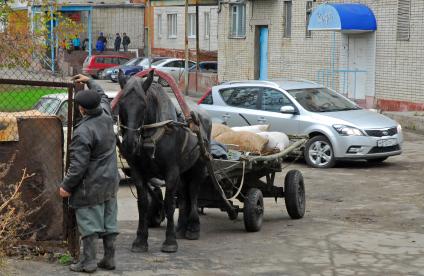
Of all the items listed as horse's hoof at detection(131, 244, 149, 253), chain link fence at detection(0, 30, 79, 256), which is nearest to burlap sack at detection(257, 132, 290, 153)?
horse's hoof at detection(131, 244, 149, 253)

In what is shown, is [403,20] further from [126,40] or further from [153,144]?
[126,40]

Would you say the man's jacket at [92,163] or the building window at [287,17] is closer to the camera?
the man's jacket at [92,163]

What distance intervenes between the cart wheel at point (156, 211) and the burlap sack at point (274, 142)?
5.90 feet

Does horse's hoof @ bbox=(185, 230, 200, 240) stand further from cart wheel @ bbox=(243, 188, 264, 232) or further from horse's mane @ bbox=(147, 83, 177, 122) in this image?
horse's mane @ bbox=(147, 83, 177, 122)

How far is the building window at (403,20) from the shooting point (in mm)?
25703

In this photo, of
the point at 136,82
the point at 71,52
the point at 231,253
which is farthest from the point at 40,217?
the point at 71,52

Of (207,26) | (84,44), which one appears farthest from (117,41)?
(207,26)

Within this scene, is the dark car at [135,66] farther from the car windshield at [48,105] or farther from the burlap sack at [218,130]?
the burlap sack at [218,130]

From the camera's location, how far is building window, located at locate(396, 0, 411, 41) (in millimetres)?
25703

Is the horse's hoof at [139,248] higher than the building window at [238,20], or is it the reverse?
the building window at [238,20]

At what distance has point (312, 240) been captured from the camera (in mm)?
10000

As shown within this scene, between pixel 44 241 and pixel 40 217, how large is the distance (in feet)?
0.77

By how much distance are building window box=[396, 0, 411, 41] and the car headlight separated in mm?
10400

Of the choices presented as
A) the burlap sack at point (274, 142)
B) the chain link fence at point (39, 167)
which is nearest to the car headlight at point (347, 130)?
the burlap sack at point (274, 142)
